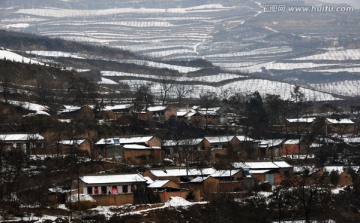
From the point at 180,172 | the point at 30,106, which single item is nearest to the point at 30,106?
the point at 30,106

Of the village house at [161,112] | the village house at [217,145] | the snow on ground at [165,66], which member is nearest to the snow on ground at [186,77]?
the snow on ground at [165,66]

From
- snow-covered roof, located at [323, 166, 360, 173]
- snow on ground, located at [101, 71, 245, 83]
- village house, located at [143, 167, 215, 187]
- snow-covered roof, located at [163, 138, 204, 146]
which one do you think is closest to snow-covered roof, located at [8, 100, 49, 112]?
snow-covered roof, located at [163, 138, 204, 146]

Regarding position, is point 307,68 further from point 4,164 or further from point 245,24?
point 4,164

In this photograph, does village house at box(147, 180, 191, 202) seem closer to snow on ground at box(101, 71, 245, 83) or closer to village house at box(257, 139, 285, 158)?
village house at box(257, 139, 285, 158)

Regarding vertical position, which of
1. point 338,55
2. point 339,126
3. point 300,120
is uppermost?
point 300,120

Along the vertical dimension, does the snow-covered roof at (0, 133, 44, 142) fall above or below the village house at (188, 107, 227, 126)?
above

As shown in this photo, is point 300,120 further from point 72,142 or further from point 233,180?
point 72,142
